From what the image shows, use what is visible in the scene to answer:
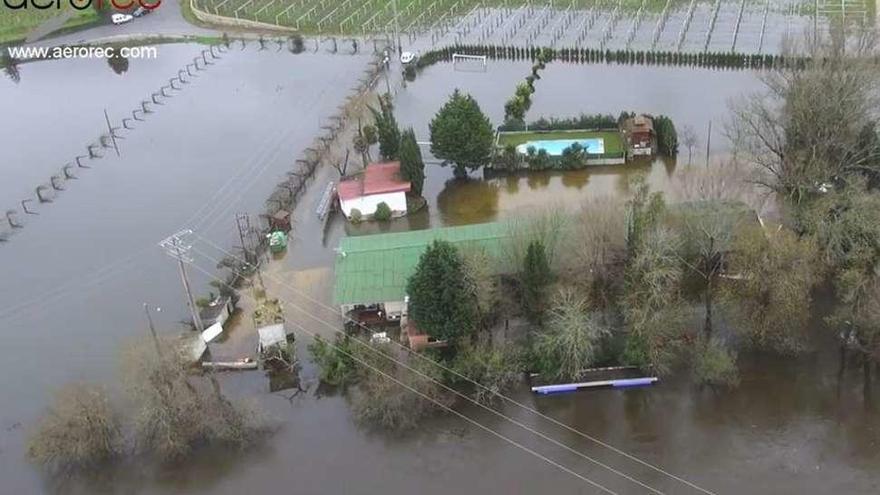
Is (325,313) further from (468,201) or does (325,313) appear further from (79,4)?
(79,4)

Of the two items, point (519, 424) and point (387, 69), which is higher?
point (387, 69)

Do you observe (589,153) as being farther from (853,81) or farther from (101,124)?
(101,124)

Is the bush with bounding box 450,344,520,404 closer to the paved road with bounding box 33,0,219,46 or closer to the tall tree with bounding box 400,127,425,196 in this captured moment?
the tall tree with bounding box 400,127,425,196

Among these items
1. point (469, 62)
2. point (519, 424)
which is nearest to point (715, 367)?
point (519, 424)

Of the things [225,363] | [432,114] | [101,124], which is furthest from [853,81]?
[101,124]

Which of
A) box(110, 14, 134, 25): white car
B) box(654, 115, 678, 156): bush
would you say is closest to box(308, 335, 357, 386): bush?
box(654, 115, 678, 156): bush

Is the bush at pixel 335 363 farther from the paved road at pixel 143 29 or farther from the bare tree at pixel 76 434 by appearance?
the paved road at pixel 143 29
